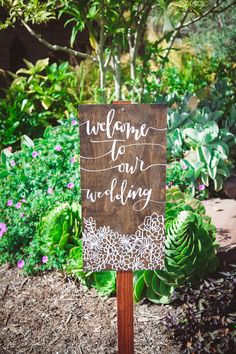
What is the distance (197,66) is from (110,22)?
13.6 ft

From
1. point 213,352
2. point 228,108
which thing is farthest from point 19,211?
point 228,108

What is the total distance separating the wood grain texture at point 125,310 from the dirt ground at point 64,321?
327 mm

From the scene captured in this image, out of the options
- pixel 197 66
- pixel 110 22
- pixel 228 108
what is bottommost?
pixel 228 108

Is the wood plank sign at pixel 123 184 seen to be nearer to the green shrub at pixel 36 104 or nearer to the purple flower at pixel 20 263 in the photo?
the purple flower at pixel 20 263

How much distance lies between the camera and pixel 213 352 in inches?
86.9

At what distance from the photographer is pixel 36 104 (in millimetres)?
6418

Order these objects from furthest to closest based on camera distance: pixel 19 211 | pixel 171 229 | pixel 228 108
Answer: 1. pixel 228 108
2. pixel 19 211
3. pixel 171 229

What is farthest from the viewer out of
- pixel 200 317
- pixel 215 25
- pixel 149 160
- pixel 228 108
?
pixel 215 25

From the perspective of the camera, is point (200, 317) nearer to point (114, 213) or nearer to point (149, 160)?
point (114, 213)

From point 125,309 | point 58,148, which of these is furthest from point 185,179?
point 125,309

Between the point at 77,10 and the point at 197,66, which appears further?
the point at 197,66

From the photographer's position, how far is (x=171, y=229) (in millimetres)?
2586

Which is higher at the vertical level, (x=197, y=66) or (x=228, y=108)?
(x=197, y=66)

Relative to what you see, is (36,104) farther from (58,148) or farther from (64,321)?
(64,321)
